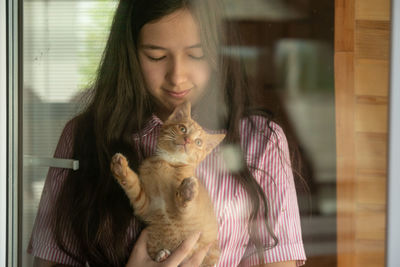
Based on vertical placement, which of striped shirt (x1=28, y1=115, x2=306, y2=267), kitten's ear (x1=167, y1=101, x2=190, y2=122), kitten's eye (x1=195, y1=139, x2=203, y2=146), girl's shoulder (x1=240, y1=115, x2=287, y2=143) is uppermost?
kitten's ear (x1=167, y1=101, x2=190, y2=122)

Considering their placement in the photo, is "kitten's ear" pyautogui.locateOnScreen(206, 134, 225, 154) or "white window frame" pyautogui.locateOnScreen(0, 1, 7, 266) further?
"white window frame" pyautogui.locateOnScreen(0, 1, 7, 266)

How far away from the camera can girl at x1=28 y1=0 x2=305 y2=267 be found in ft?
3.85

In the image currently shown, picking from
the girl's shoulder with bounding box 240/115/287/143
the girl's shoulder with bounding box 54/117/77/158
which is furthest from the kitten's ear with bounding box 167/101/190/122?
the girl's shoulder with bounding box 54/117/77/158

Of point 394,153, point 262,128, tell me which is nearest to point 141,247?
point 262,128

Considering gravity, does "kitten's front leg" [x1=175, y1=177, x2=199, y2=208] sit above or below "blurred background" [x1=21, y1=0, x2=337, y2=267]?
below

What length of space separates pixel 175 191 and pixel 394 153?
0.60 m

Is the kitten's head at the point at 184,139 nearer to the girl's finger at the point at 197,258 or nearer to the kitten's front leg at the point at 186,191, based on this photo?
the kitten's front leg at the point at 186,191

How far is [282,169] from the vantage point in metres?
1.19

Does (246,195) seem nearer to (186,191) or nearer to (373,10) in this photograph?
(186,191)

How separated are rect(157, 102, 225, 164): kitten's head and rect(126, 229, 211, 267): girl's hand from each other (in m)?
0.21

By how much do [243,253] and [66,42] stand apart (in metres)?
Result: 0.74

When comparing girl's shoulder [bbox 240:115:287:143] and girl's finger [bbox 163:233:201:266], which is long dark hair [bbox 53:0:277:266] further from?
girl's finger [bbox 163:233:201:266]

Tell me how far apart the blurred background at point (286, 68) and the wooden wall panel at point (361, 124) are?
3 centimetres

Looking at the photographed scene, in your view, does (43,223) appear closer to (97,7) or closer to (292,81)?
(97,7)
